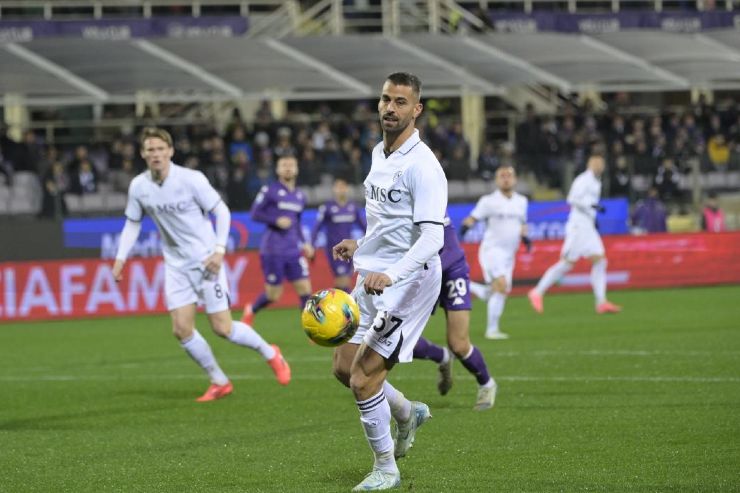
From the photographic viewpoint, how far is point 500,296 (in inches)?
731

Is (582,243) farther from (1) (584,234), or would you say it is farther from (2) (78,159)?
(2) (78,159)

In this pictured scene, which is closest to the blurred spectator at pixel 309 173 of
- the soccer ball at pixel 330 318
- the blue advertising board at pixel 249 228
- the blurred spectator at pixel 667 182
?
the blue advertising board at pixel 249 228

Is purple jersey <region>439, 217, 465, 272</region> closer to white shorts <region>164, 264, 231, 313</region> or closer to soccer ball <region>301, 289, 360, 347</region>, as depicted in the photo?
white shorts <region>164, 264, 231, 313</region>

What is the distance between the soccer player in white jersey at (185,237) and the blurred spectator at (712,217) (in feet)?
63.3

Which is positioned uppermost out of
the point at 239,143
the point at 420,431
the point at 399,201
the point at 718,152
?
the point at 239,143

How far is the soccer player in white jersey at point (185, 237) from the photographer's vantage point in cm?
1276

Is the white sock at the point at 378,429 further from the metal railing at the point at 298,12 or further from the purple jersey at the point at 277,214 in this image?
the metal railing at the point at 298,12

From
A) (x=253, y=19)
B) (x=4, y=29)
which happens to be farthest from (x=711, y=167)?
(x=4, y=29)

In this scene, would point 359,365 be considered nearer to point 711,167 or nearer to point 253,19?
point 711,167

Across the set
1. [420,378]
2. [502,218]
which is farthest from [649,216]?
[420,378]

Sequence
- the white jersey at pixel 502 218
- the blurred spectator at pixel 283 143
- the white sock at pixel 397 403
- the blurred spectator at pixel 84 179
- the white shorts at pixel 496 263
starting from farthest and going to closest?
the blurred spectator at pixel 283 143, the blurred spectator at pixel 84 179, the white jersey at pixel 502 218, the white shorts at pixel 496 263, the white sock at pixel 397 403

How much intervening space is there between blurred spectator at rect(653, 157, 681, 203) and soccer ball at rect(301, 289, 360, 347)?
2462 cm

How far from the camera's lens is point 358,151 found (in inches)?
1235

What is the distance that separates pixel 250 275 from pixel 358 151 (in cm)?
722
